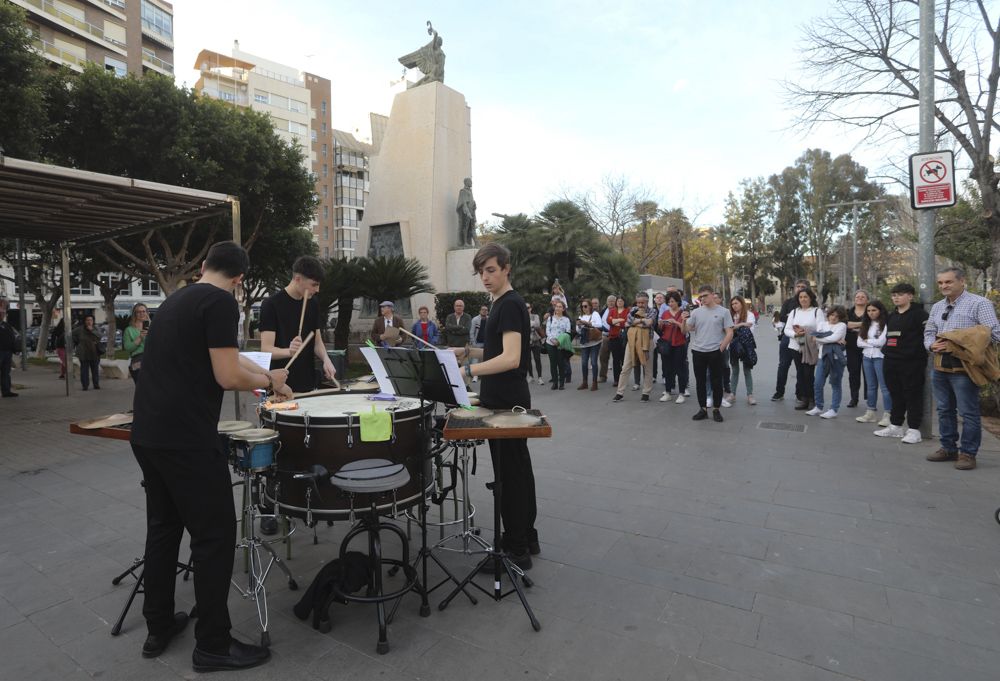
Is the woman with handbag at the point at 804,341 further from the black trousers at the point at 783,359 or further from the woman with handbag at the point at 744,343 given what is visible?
the woman with handbag at the point at 744,343

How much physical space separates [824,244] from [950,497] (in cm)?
5222

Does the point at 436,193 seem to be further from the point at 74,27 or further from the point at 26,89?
the point at 74,27

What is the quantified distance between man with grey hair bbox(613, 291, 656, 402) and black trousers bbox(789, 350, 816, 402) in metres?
2.30

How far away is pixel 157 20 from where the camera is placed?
44344mm

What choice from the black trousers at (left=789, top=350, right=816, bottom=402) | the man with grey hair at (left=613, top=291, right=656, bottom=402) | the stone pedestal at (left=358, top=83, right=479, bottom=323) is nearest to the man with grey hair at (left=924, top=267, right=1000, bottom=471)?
the black trousers at (left=789, top=350, right=816, bottom=402)

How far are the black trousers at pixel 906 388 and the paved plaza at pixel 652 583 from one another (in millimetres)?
782

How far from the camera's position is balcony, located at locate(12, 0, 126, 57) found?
→ 34.4m

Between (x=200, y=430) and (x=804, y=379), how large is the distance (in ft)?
28.6

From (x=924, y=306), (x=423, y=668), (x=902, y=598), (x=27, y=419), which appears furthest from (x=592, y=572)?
(x=27, y=419)

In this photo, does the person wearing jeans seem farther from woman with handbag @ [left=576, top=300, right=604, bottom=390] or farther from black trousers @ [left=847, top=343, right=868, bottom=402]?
woman with handbag @ [left=576, top=300, right=604, bottom=390]

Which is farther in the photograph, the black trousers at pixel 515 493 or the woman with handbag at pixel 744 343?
the woman with handbag at pixel 744 343

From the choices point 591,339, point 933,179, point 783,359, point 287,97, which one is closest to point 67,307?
point 591,339

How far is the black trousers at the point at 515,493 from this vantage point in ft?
11.5

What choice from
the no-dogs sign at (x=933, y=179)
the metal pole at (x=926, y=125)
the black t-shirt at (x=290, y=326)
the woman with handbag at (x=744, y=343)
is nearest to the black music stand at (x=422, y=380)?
the black t-shirt at (x=290, y=326)
